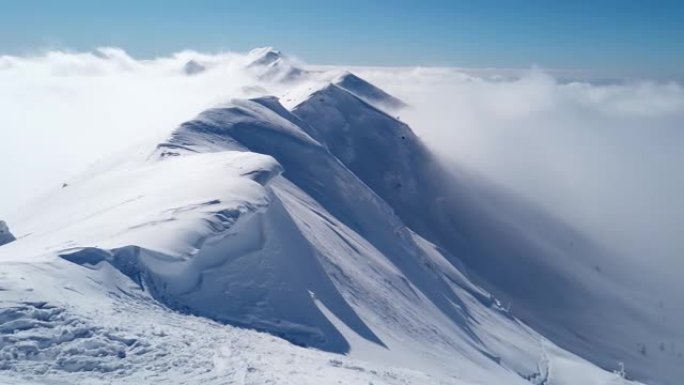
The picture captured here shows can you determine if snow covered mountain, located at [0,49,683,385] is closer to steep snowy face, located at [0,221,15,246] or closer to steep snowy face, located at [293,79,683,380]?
steep snowy face, located at [0,221,15,246]

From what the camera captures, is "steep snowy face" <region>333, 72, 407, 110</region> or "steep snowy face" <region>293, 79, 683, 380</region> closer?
"steep snowy face" <region>293, 79, 683, 380</region>

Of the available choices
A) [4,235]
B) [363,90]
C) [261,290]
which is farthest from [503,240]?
[363,90]

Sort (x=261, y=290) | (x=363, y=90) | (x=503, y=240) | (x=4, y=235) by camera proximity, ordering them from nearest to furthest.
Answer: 1. (x=261, y=290)
2. (x=4, y=235)
3. (x=503, y=240)
4. (x=363, y=90)

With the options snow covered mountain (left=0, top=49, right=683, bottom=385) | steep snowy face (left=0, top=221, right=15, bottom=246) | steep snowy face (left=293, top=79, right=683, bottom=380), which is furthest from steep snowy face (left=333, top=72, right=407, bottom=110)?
steep snowy face (left=0, top=221, right=15, bottom=246)

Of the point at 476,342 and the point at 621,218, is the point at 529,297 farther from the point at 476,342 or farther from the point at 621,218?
the point at 621,218

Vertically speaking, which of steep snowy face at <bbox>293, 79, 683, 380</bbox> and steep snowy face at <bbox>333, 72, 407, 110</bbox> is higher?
steep snowy face at <bbox>333, 72, 407, 110</bbox>

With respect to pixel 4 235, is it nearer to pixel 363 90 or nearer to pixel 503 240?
pixel 503 240

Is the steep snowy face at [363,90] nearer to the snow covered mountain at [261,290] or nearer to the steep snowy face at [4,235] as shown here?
the snow covered mountain at [261,290]

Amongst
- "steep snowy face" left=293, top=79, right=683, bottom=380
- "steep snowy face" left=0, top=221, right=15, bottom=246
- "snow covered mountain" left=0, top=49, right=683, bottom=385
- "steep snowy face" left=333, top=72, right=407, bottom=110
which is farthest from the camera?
"steep snowy face" left=333, top=72, right=407, bottom=110

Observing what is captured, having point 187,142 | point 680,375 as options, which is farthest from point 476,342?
point 680,375

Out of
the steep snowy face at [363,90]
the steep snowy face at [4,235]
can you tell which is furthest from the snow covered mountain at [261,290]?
the steep snowy face at [363,90]
